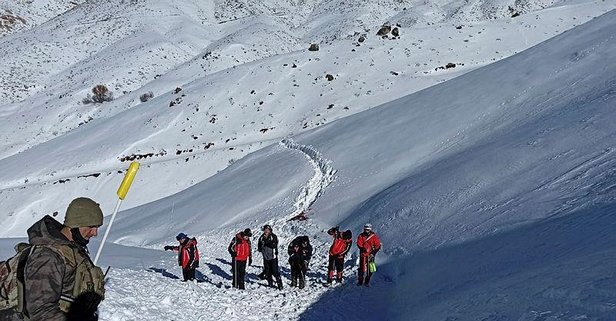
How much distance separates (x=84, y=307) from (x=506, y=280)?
667 centimetres

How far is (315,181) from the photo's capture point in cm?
2602

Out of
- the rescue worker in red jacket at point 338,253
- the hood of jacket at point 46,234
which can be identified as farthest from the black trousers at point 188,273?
the hood of jacket at point 46,234

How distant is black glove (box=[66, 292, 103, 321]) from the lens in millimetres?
4195

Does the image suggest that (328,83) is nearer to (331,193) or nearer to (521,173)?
(331,193)

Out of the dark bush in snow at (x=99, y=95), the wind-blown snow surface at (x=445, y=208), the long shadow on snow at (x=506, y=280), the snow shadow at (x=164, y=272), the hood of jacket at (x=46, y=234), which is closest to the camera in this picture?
the hood of jacket at (x=46, y=234)

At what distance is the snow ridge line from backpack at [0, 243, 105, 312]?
18539 mm

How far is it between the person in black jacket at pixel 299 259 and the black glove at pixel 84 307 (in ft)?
30.8

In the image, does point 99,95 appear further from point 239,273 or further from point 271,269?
point 271,269

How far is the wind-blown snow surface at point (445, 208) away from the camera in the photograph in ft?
29.1

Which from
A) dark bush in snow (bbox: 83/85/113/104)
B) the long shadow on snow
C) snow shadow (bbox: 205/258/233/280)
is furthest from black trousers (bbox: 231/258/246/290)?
dark bush in snow (bbox: 83/85/113/104)

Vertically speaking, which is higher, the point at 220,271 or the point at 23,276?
the point at 23,276

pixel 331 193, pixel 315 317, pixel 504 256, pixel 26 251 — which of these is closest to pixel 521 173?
pixel 504 256

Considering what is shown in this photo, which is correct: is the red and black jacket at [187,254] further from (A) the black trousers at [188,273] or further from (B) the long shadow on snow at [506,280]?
(B) the long shadow on snow at [506,280]

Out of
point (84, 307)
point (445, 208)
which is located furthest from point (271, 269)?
point (84, 307)
